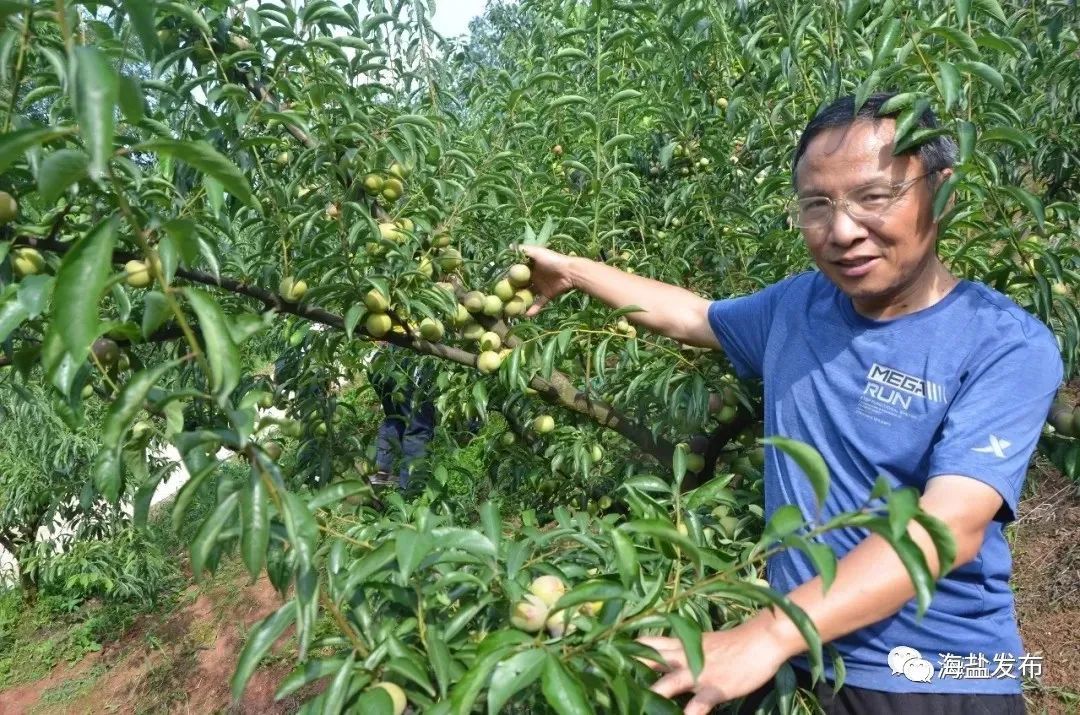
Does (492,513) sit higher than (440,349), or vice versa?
(440,349)

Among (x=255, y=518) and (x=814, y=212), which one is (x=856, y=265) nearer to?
(x=814, y=212)

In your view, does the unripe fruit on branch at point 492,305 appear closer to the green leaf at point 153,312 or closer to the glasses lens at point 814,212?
the glasses lens at point 814,212

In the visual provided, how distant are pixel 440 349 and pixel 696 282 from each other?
3.76 ft

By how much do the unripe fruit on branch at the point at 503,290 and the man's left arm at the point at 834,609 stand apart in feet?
3.47

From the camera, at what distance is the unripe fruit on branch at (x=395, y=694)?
34.2 inches

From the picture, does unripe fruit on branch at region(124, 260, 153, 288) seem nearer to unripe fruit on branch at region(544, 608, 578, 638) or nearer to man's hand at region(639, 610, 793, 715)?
unripe fruit on branch at region(544, 608, 578, 638)

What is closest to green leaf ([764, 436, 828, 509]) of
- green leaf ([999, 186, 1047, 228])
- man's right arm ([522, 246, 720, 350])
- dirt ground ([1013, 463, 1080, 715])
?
green leaf ([999, 186, 1047, 228])

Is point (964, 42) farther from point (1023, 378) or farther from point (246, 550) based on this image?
point (246, 550)

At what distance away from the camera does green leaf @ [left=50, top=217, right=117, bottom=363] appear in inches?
23.8

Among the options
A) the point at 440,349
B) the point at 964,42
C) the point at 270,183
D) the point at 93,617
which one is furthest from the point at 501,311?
the point at 93,617

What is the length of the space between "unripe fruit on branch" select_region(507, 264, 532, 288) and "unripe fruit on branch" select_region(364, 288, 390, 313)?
0.38 metres

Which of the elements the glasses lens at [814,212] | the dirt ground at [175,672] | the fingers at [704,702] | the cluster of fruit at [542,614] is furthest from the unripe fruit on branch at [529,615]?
the dirt ground at [175,672]

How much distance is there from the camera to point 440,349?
1861 mm

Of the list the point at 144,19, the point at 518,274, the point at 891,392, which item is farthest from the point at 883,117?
the point at 144,19
